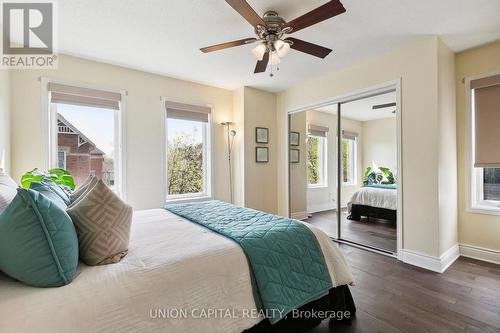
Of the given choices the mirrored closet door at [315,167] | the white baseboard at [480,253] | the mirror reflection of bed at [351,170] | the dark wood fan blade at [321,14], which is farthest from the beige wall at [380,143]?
the dark wood fan blade at [321,14]

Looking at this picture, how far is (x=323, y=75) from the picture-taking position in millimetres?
3773

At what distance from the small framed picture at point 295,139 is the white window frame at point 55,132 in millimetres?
2745


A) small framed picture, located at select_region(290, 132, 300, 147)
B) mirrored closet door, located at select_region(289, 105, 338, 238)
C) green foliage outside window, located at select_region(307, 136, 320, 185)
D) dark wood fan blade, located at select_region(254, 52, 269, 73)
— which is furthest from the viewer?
small framed picture, located at select_region(290, 132, 300, 147)

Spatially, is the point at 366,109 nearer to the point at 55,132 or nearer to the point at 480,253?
the point at 480,253

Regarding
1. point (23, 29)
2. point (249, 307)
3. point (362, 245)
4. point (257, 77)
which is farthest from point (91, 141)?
point (362, 245)

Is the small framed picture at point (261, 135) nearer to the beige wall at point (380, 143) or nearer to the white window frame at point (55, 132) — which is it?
the beige wall at point (380, 143)

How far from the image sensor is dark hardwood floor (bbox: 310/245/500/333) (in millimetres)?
1717

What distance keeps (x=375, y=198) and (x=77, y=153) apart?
13.5 ft

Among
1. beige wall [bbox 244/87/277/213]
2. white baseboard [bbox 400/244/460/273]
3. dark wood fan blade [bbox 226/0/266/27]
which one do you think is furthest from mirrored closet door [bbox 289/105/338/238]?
dark wood fan blade [bbox 226/0/266/27]

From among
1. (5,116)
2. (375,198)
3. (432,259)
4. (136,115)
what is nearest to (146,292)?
(5,116)

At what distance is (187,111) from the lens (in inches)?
157

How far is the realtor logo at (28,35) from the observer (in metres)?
2.18

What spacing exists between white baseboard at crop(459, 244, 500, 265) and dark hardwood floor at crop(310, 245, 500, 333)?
0.12 metres

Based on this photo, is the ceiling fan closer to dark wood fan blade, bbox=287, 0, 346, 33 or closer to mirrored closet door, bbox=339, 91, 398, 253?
dark wood fan blade, bbox=287, 0, 346, 33
